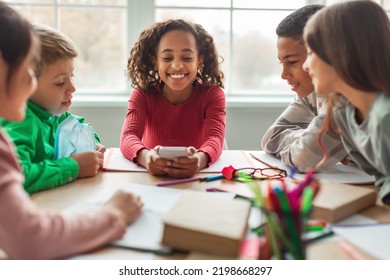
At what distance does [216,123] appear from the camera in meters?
1.67

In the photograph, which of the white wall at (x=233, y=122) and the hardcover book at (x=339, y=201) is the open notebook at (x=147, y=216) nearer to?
the hardcover book at (x=339, y=201)

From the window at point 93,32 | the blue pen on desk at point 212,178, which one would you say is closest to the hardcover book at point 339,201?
the blue pen on desk at point 212,178

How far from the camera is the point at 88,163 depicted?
122 cm

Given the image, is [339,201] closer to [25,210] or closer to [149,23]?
[25,210]

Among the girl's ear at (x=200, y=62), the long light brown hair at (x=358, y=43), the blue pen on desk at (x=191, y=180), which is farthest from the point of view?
the girl's ear at (x=200, y=62)

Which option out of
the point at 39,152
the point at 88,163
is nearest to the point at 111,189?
the point at 88,163

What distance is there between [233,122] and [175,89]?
890mm

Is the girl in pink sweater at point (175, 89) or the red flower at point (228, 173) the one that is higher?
the girl in pink sweater at point (175, 89)

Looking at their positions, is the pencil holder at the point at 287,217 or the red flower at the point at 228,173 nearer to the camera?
the pencil holder at the point at 287,217

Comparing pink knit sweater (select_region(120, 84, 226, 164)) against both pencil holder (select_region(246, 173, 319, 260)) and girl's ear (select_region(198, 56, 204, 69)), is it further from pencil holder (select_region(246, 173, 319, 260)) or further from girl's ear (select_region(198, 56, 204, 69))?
pencil holder (select_region(246, 173, 319, 260))

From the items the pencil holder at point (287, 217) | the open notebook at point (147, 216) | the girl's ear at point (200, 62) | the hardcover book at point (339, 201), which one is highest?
the girl's ear at point (200, 62)

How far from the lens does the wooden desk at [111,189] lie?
765mm

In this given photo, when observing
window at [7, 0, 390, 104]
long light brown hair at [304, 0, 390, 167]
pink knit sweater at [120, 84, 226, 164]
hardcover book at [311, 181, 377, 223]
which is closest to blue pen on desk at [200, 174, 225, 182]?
hardcover book at [311, 181, 377, 223]

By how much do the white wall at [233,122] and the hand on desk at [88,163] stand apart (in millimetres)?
1314
